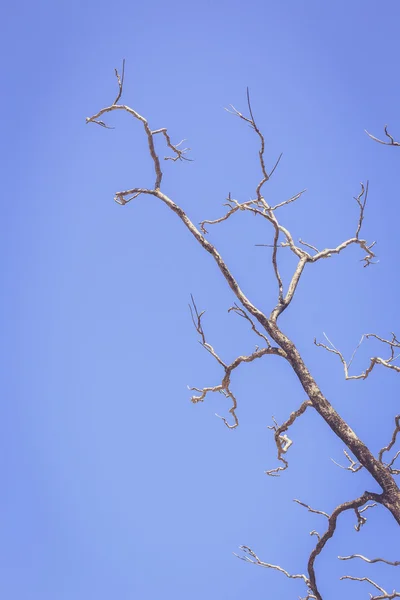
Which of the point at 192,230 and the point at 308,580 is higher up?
the point at 192,230

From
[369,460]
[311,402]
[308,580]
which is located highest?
[311,402]

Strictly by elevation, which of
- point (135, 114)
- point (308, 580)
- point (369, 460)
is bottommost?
point (308, 580)

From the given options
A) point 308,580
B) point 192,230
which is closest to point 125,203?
point 192,230

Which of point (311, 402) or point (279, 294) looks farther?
point (279, 294)

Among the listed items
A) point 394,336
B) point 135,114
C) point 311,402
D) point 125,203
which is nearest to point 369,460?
point 311,402

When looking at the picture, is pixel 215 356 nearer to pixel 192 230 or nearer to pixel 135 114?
pixel 192 230

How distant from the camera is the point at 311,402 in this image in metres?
5.05

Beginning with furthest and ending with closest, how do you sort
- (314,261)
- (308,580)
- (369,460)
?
1. (314,261)
2. (308,580)
3. (369,460)

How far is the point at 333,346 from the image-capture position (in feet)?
20.7

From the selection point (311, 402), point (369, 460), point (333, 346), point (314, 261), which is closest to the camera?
point (369, 460)

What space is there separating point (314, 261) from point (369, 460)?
2069 mm

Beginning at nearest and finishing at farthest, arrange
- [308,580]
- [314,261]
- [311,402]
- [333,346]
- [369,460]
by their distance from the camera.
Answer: [369,460] < [311,402] < [308,580] < [314,261] < [333,346]

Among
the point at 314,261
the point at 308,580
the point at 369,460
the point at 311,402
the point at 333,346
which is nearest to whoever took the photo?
the point at 369,460

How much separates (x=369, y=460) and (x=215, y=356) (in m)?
1.74
